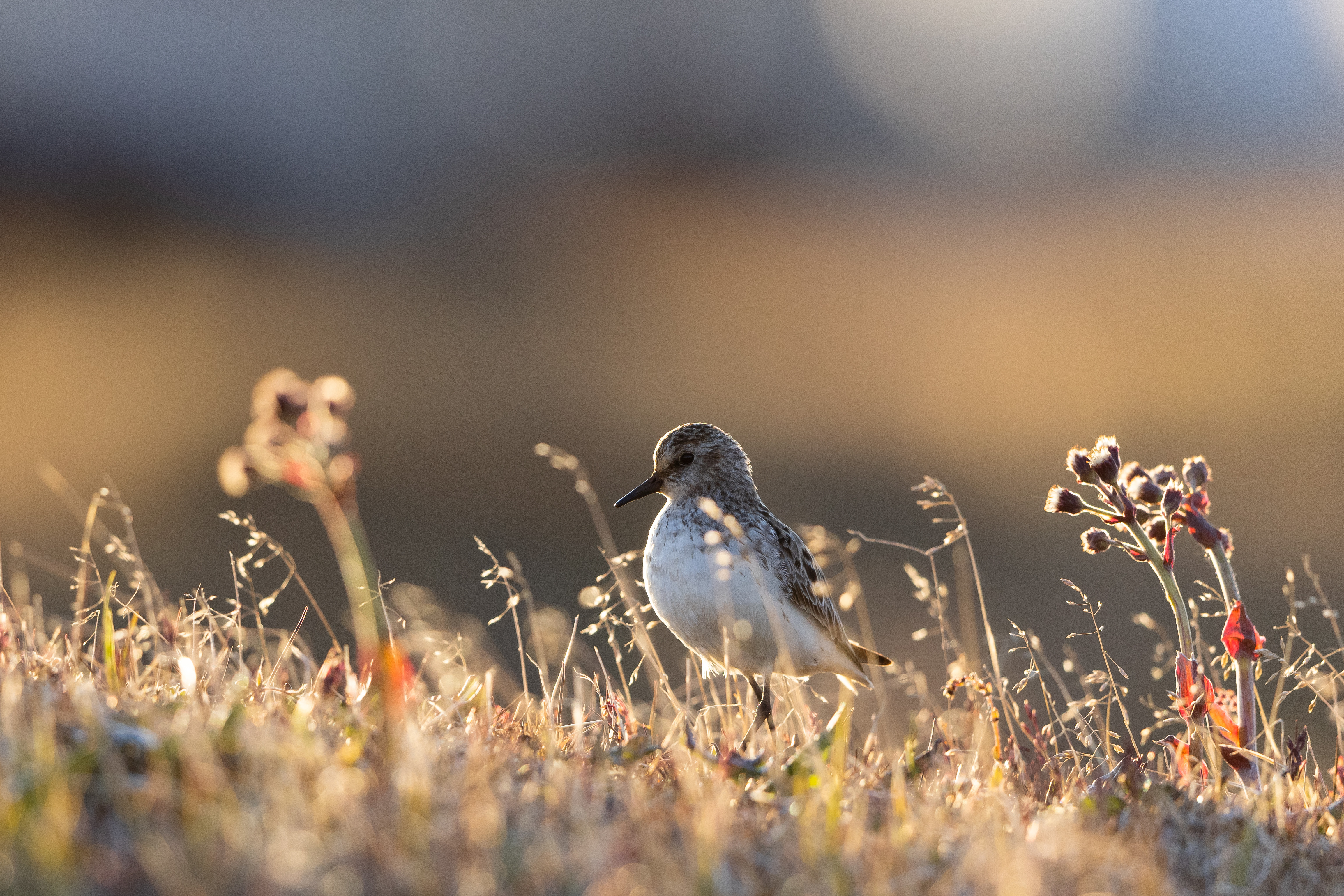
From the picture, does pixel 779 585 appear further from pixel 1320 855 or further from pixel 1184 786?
pixel 1320 855

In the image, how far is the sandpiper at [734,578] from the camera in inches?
206

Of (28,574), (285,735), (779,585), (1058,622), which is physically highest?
(285,735)

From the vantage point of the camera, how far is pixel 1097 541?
157 inches

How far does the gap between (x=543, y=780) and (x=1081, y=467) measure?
2.14 meters

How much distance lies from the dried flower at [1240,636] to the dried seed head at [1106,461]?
58 cm

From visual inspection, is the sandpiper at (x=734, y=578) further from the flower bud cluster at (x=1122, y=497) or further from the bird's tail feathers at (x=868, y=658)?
the flower bud cluster at (x=1122, y=497)


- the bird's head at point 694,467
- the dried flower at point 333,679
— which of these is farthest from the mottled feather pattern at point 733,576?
the dried flower at point 333,679

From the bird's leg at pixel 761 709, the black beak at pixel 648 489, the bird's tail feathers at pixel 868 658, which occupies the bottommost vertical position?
the bird's tail feathers at pixel 868 658

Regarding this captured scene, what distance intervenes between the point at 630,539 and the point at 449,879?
11.8 metres

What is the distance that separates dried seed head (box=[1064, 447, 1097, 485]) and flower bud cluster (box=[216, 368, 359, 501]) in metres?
2.54

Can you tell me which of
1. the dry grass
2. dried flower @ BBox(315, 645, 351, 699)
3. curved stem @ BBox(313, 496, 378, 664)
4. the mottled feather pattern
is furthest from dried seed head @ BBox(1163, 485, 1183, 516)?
dried flower @ BBox(315, 645, 351, 699)

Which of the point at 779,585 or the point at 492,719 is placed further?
the point at 779,585

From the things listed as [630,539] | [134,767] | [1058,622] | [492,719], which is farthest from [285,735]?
[630,539]

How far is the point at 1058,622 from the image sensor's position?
→ 38.5 feet
